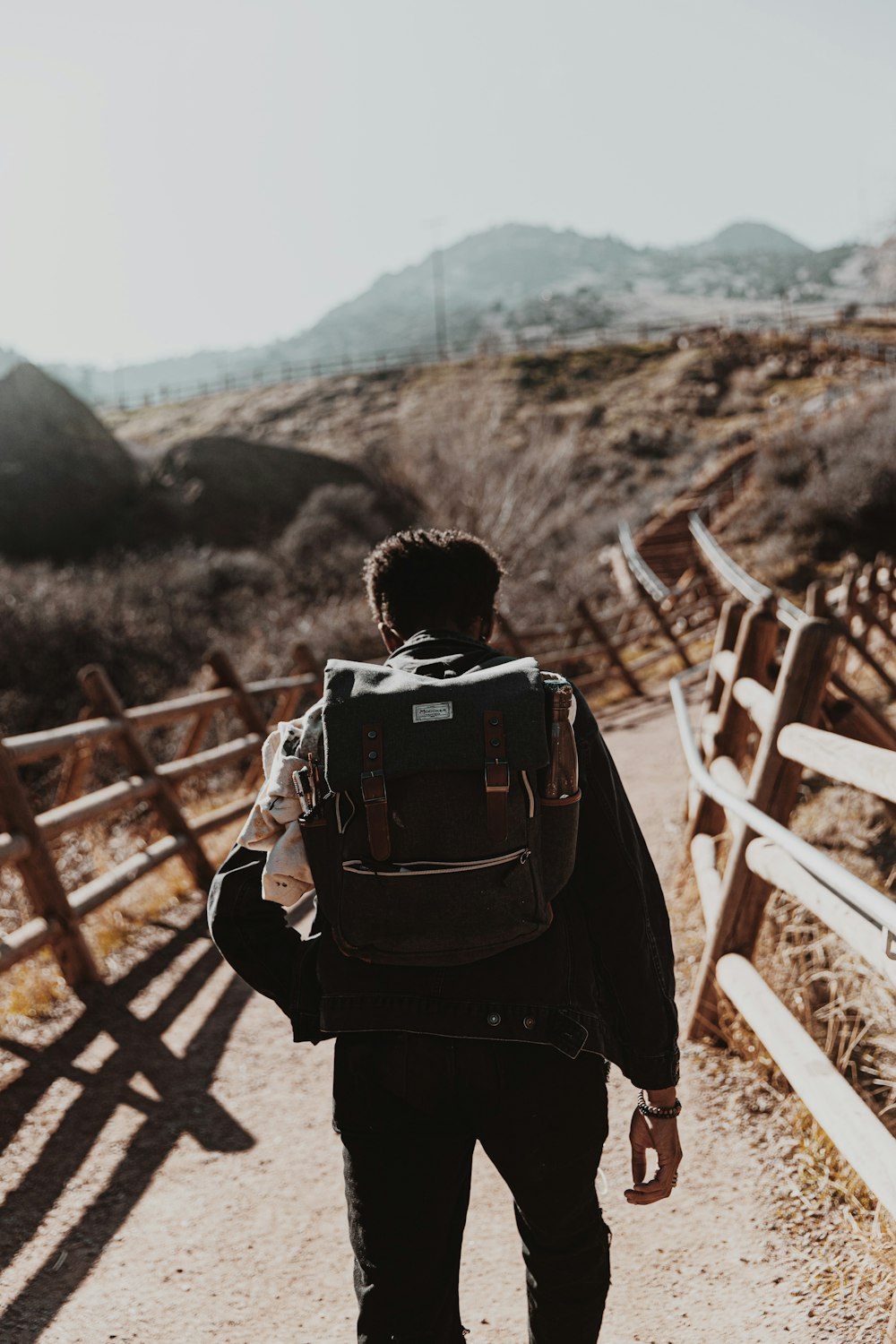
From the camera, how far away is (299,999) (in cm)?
179

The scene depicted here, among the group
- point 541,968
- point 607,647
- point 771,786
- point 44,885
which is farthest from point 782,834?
point 607,647

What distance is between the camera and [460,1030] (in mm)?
1648

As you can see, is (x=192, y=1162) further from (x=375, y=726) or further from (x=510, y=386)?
(x=510, y=386)

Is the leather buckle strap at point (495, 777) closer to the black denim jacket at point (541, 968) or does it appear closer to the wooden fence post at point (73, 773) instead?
the black denim jacket at point (541, 968)

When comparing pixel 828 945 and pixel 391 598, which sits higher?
pixel 391 598

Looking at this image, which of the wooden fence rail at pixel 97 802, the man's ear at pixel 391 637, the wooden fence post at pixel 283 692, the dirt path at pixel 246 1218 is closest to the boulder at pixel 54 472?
the wooden fence post at pixel 283 692

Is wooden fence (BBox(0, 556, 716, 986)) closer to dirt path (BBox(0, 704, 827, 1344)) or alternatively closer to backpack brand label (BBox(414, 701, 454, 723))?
dirt path (BBox(0, 704, 827, 1344))

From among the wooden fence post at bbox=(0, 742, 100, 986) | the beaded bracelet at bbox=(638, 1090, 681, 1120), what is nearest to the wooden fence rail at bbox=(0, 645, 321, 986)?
the wooden fence post at bbox=(0, 742, 100, 986)

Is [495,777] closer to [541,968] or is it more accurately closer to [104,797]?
[541,968]

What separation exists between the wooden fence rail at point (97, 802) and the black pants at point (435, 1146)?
9.40 feet

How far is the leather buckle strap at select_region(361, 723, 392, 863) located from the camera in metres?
1.55

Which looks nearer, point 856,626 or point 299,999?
point 299,999

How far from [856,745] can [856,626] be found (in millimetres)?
8249

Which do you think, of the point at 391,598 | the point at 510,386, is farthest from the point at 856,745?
the point at 510,386
